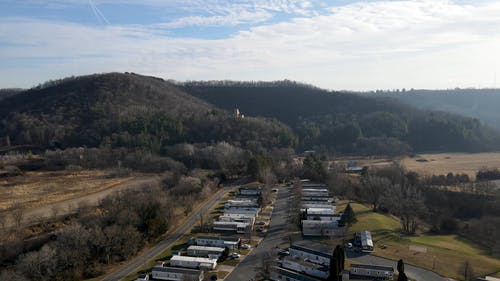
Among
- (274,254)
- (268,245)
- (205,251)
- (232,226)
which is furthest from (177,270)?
(232,226)

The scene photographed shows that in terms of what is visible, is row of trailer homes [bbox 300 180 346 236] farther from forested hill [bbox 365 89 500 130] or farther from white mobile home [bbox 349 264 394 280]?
forested hill [bbox 365 89 500 130]

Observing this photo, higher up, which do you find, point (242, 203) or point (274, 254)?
point (242, 203)

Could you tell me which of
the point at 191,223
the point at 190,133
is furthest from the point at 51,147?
the point at 191,223

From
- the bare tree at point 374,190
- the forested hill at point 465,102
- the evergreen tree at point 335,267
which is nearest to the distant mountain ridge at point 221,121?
the bare tree at point 374,190

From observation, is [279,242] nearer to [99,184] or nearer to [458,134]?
[99,184]

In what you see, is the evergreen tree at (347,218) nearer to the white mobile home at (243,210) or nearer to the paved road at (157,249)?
the white mobile home at (243,210)

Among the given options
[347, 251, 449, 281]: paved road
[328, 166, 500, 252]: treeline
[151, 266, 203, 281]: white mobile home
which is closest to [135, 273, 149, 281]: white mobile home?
[151, 266, 203, 281]: white mobile home

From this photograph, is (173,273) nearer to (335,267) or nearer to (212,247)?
(212,247)
